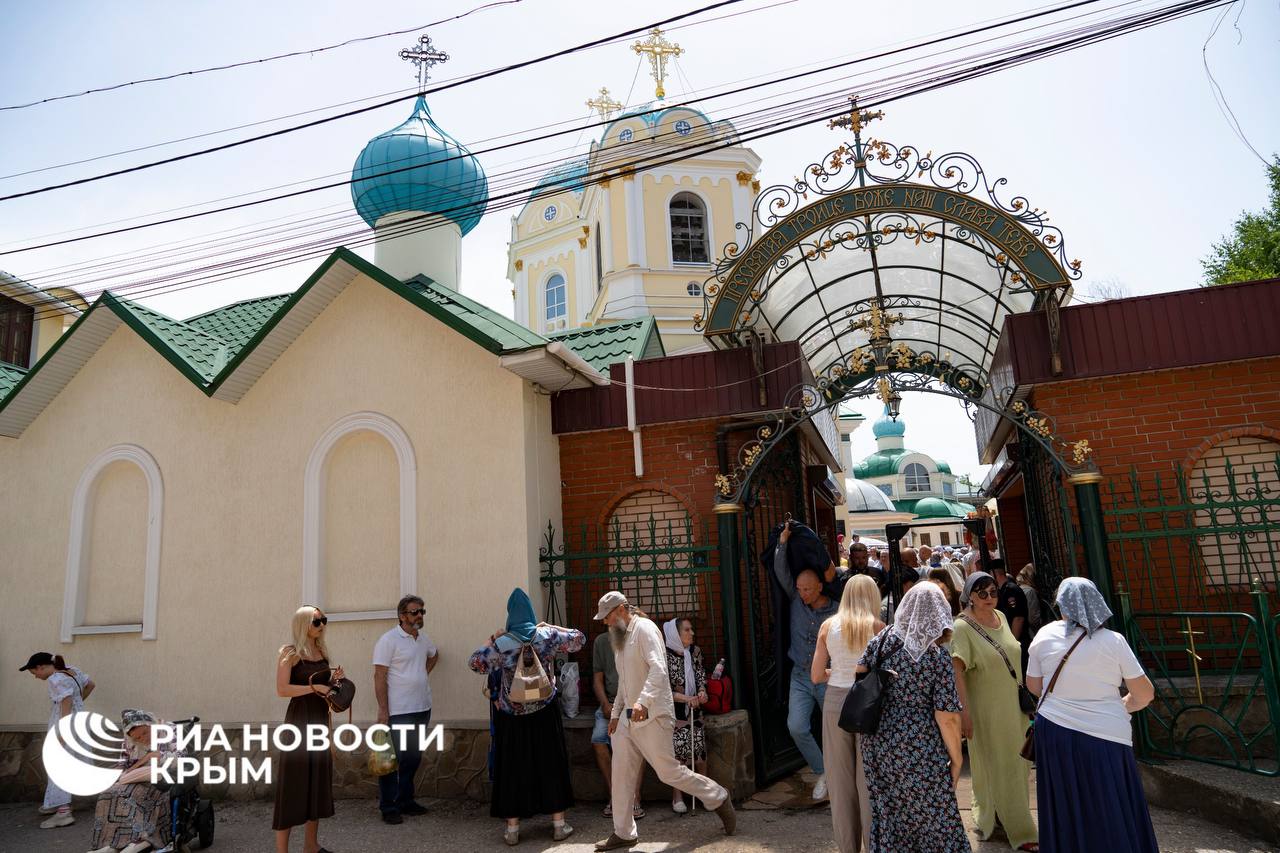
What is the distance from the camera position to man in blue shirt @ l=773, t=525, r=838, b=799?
6.38m

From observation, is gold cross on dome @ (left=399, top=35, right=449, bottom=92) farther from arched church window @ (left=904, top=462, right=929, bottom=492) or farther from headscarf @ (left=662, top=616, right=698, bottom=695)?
arched church window @ (left=904, top=462, right=929, bottom=492)

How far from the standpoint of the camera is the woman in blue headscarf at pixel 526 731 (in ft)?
19.7

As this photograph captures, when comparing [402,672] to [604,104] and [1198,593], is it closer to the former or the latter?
[1198,593]

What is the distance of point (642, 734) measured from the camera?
18.1 feet

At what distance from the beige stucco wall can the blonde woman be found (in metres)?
3.20

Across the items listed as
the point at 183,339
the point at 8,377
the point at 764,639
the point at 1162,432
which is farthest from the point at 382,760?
the point at 8,377

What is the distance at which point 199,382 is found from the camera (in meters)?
8.30

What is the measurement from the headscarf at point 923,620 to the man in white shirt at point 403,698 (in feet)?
13.0

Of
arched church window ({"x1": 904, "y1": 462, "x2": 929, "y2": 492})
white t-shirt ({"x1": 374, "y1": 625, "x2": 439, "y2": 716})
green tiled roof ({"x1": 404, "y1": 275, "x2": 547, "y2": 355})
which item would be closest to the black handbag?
white t-shirt ({"x1": 374, "y1": 625, "x2": 439, "y2": 716})

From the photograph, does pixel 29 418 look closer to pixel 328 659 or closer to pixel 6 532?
pixel 6 532

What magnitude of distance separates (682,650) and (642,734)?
1097mm

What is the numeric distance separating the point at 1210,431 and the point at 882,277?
3277 millimetres

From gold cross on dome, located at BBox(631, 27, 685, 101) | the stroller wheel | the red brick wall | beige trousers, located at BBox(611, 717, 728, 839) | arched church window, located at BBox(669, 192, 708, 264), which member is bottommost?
the stroller wheel

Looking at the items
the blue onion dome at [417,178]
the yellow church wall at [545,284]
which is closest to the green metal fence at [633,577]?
the blue onion dome at [417,178]
